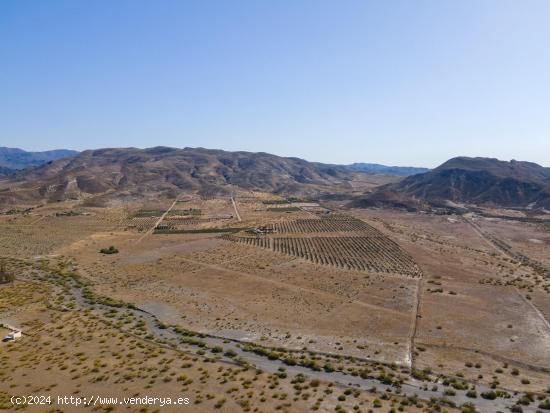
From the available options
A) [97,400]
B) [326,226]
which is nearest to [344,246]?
[326,226]

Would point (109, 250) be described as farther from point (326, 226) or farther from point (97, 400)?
point (97, 400)

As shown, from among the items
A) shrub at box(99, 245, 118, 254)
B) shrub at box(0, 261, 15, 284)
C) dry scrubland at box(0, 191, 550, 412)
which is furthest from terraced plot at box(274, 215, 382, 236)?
shrub at box(0, 261, 15, 284)

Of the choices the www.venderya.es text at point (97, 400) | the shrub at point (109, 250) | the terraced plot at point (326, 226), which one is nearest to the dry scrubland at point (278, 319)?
the www.venderya.es text at point (97, 400)

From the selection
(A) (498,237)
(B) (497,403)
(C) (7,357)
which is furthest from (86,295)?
(A) (498,237)

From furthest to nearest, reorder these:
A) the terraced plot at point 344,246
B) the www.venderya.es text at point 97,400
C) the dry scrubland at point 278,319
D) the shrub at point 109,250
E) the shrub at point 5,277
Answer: the shrub at point 109,250, the terraced plot at point 344,246, the shrub at point 5,277, the dry scrubland at point 278,319, the www.venderya.es text at point 97,400

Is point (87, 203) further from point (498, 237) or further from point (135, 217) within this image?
point (498, 237)

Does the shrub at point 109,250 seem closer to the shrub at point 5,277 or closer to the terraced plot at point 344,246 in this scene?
the shrub at point 5,277

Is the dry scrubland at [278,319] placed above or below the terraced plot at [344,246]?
below

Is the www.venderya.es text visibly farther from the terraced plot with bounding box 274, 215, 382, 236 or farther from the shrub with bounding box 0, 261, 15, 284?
the terraced plot with bounding box 274, 215, 382, 236
